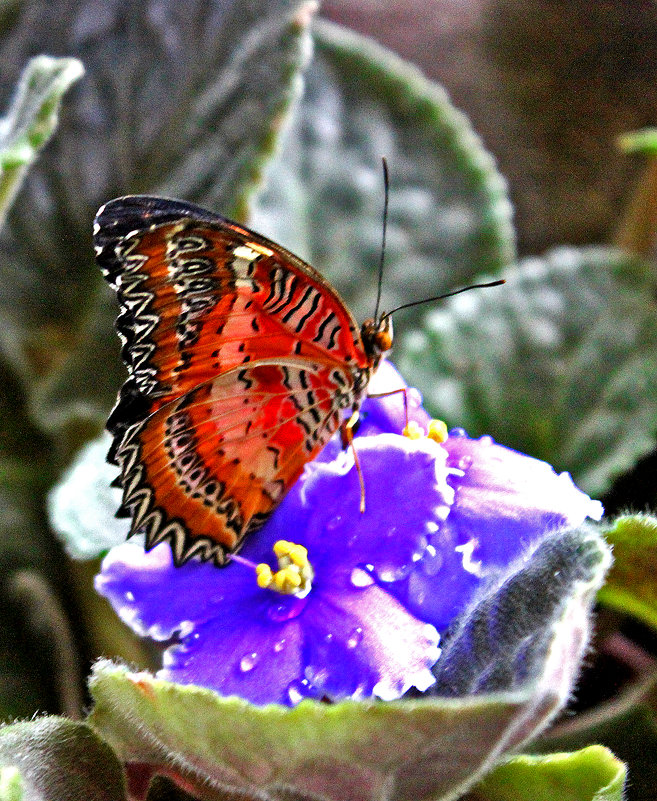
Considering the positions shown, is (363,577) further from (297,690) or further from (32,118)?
(32,118)

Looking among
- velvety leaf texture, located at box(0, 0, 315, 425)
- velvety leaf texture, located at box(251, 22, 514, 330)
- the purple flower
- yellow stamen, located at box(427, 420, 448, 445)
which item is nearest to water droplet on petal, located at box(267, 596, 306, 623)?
the purple flower

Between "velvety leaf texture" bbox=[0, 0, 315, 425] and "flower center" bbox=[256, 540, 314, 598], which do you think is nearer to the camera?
"flower center" bbox=[256, 540, 314, 598]

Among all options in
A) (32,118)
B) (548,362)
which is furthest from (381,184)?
(32,118)

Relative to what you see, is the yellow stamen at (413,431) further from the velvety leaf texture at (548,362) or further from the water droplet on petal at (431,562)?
the velvety leaf texture at (548,362)

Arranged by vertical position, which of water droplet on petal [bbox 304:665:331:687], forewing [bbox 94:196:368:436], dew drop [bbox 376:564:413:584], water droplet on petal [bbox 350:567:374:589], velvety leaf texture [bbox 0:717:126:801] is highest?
forewing [bbox 94:196:368:436]

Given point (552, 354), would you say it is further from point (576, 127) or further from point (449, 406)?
point (576, 127)

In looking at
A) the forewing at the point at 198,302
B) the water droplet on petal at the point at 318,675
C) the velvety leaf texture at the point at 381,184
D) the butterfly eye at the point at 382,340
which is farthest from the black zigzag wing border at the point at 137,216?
the velvety leaf texture at the point at 381,184

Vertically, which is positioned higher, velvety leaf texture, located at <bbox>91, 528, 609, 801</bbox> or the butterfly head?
the butterfly head

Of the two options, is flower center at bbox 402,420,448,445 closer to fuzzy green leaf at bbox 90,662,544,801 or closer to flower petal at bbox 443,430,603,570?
flower petal at bbox 443,430,603,570
